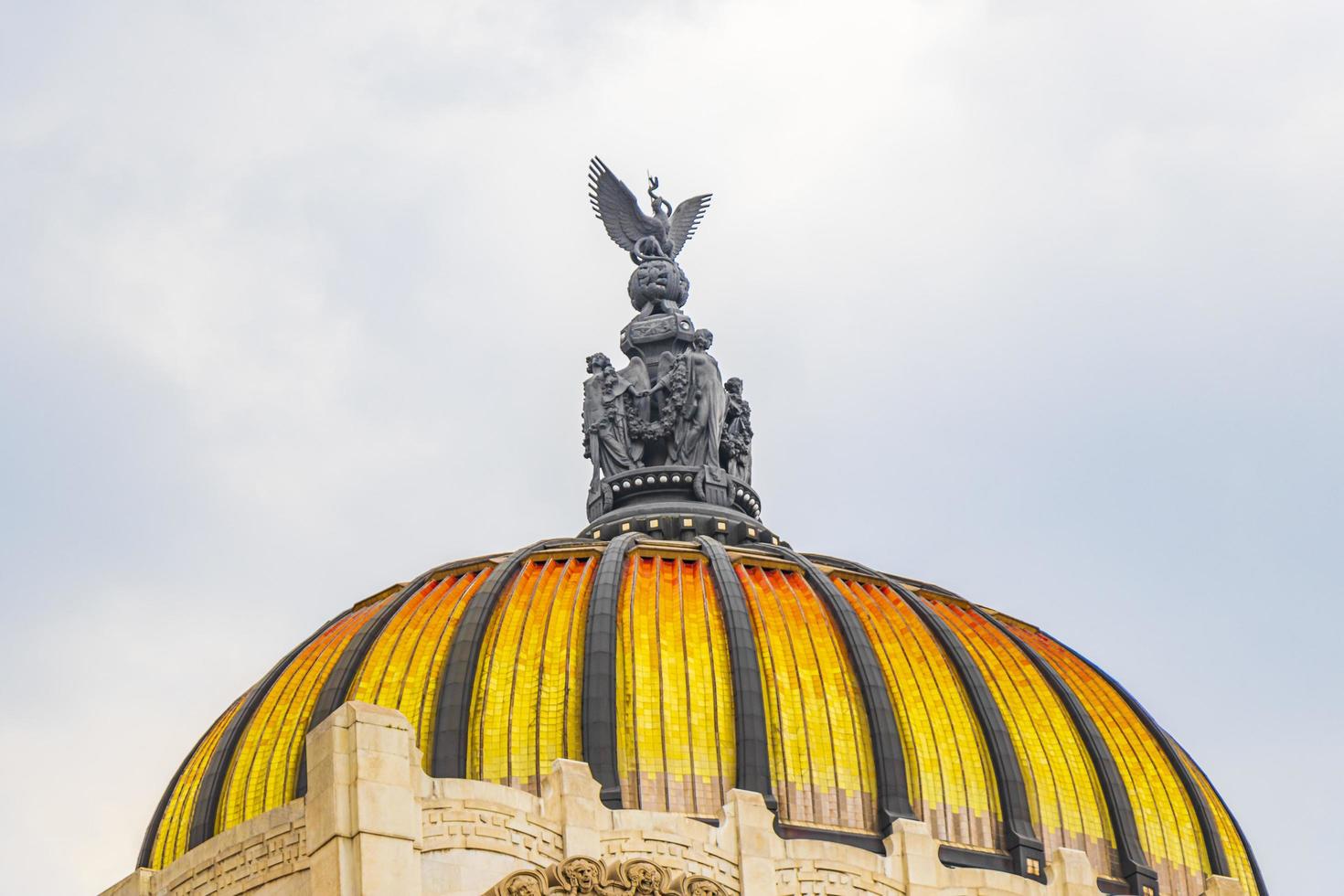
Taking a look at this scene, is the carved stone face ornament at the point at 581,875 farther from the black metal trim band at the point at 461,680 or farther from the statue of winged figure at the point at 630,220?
the statue of winged figure at the point at 630,220

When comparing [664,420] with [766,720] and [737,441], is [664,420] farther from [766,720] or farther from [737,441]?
[766,720]

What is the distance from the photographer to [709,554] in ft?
194

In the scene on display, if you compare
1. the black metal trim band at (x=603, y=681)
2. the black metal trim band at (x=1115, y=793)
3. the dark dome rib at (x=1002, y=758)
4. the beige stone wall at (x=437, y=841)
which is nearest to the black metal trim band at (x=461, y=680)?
the black metal trim band at (x=603, y=681)

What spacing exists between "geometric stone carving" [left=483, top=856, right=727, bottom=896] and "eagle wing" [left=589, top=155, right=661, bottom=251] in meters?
28.7

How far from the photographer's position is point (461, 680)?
54250 mm

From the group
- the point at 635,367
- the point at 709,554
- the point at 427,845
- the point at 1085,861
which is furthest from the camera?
the point at 635,367

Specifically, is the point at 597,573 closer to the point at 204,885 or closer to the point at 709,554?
the point at 709,554

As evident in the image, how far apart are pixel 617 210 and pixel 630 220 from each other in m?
0.38

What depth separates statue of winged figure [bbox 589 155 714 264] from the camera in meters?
71.2

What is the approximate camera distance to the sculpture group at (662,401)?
66.6 metres

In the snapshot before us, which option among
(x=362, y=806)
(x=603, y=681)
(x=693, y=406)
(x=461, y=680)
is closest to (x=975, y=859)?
(x=603, y=681)

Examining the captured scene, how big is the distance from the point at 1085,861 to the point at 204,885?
47.9 ft

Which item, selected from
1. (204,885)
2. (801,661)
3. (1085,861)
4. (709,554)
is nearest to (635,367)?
(709,554)

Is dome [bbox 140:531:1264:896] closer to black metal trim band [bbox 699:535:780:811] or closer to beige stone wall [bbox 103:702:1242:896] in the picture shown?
black metal trim band [bbox 699:535:780:811]
